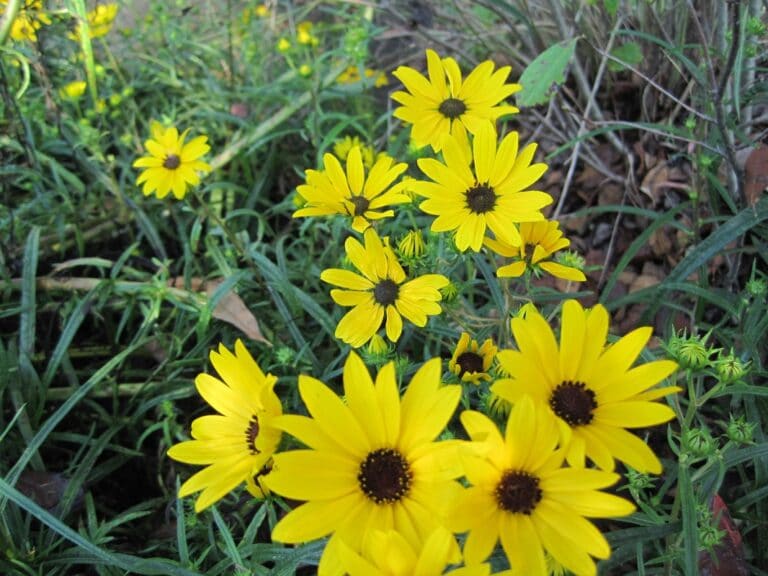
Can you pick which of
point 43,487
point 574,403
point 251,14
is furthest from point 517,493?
point 251,14

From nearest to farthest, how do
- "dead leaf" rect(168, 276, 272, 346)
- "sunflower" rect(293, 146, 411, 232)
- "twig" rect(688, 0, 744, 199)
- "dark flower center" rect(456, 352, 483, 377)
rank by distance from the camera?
"dark flower center" rect(456, 352, 483, 377), "sunflower" rect(293, 146, 411, 232), "twig" rect(688, 0, 744, 199), "dead leaf" rect(168, 276, 272, 346)

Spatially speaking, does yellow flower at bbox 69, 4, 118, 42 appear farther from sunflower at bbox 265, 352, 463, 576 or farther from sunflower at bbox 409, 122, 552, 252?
sunflower at bbox 265, 352, 463, 576

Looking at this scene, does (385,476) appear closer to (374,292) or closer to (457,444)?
(457,444)

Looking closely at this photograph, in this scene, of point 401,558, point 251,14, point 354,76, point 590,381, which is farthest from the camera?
point 251,14

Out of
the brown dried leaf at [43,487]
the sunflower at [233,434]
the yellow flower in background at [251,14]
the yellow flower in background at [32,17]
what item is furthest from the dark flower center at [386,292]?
the yellow flower in background at [251,14]

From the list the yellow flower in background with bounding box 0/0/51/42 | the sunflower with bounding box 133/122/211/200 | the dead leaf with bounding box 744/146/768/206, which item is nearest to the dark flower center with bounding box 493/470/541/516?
the dead leaf with bounding box 744/146/768/206

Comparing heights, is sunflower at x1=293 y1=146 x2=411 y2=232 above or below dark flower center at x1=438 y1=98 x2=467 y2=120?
below

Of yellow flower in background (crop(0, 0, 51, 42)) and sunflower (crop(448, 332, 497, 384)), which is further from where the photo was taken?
yellow flower in background (crop(0, 0, 51, 42))

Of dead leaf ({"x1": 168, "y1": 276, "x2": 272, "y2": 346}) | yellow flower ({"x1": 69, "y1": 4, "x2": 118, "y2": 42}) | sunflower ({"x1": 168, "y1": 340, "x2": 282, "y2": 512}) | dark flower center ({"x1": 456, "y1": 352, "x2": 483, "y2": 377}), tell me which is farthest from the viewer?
yellow flower ({"x1": 69, "y1": 4, "x2": 118, "y2": 42})
